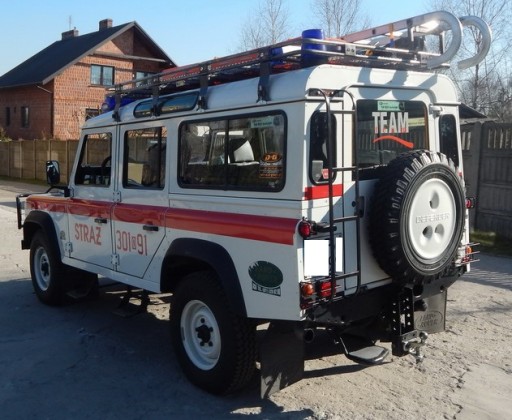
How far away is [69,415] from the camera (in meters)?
4.07

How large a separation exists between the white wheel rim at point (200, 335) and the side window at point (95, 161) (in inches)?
68.8

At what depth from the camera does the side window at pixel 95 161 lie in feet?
18.5

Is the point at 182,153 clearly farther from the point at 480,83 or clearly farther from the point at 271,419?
the point at 480,83

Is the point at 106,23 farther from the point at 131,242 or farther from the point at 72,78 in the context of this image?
the point at 131,242

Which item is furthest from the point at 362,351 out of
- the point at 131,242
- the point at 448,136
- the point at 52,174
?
the point at 52,174

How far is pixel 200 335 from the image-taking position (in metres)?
4.46

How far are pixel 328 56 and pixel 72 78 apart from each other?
3310cm

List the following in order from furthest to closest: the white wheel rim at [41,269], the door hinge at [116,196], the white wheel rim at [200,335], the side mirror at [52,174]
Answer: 1. the white wheel rim at [41,269]
2. the side mirror at [52,174]
3. the door hinge at [116,196]
4. the white wheel rim at [200,335]

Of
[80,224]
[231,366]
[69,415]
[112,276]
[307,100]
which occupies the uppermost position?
[307,100]

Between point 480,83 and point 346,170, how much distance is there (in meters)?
26.1

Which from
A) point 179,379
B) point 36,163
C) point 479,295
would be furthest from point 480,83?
point 179,379

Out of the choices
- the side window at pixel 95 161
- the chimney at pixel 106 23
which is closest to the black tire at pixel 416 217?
the side window at pixel 95 161

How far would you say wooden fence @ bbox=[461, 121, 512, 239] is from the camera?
32.2 feet

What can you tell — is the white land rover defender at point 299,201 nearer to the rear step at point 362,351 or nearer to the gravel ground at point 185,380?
the rear step at point 362,351
